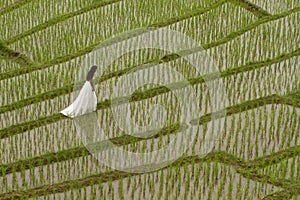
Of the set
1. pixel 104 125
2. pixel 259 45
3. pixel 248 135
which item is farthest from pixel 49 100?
pixel 259 45

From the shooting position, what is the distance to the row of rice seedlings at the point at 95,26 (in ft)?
19.5

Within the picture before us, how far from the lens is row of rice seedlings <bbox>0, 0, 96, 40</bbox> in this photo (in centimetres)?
656

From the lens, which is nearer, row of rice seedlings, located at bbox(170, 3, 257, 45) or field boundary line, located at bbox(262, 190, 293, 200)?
field boundary line, located at bbox(262, 190, 293, 200)

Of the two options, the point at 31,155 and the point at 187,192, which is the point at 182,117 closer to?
the point at 187,192

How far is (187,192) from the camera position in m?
3.52

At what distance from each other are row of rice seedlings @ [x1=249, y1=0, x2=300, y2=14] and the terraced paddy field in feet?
0.05

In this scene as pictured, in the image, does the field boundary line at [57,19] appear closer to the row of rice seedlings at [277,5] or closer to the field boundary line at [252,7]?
the field boundary line at [252,7]

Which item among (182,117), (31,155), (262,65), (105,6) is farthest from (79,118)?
(105,6)

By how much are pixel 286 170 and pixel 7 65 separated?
134 inches

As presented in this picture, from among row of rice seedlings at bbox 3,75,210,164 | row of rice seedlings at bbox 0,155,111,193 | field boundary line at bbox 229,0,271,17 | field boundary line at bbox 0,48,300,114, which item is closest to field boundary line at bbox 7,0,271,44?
field boundary line at bbox 229,0,271,17

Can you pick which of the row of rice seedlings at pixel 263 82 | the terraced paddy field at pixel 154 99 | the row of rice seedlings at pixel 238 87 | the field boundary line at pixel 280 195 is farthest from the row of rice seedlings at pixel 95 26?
the field boundary line at pixel 280 195

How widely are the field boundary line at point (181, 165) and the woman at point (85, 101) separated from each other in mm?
831

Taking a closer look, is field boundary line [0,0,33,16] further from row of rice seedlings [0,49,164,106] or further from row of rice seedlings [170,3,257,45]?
row of rice seedlings [170,3,257,45]

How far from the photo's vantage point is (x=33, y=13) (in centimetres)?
692
